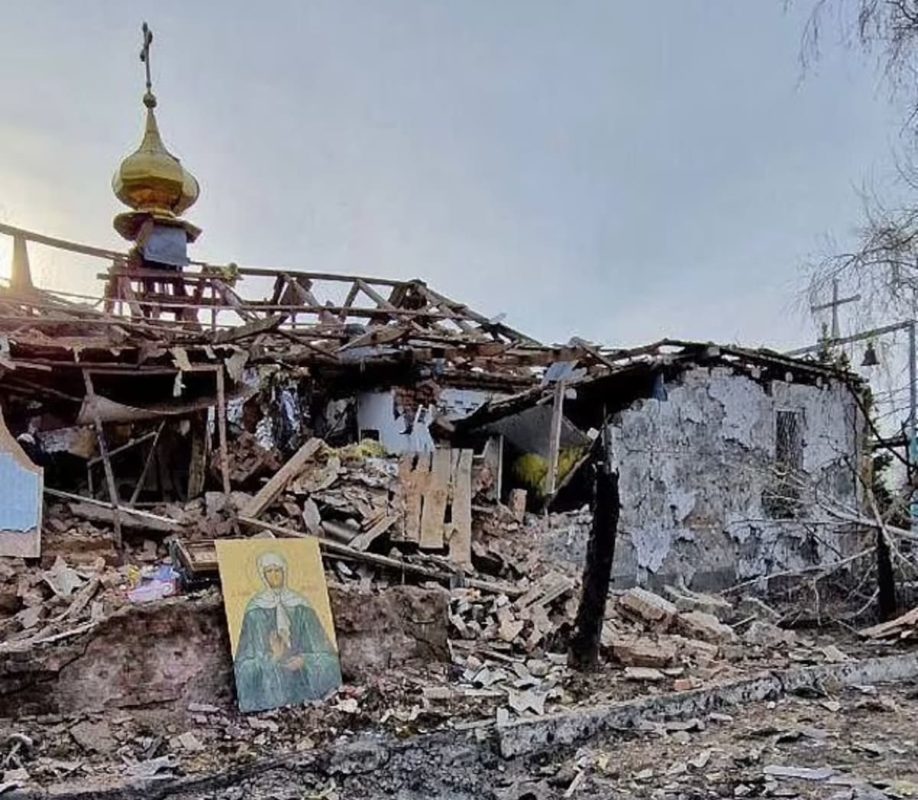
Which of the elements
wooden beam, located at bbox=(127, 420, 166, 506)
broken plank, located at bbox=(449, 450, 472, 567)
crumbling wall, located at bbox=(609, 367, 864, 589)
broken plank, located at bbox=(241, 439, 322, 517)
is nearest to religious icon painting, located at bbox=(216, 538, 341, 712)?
broken plank, located at bbox=(241, 439, 322, 517)

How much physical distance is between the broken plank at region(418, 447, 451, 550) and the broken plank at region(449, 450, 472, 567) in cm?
13

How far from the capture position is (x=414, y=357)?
43.3ft

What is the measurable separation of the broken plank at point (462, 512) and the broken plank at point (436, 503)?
5.0 inches

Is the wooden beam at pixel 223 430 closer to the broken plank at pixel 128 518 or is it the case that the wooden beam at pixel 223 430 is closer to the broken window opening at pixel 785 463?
the broken plank at pixel 128 518

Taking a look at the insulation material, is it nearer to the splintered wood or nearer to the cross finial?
the splintered wood

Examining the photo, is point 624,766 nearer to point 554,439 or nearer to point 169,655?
point 169,655

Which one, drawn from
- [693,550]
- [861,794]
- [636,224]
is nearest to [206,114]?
[636,224]

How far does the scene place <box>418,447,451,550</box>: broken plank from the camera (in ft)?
33.4

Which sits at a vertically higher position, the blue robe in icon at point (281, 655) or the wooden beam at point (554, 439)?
the wooden beam at point (554, 439)

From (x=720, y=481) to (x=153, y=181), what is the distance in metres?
12.7

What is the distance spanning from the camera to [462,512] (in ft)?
34.7

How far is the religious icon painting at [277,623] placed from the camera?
23.9 ft

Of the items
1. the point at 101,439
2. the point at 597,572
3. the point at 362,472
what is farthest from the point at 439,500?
the point at 101,439

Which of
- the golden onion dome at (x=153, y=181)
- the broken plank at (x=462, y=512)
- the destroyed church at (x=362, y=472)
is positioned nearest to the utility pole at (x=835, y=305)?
the destroyed church at (x=362, y=472)
